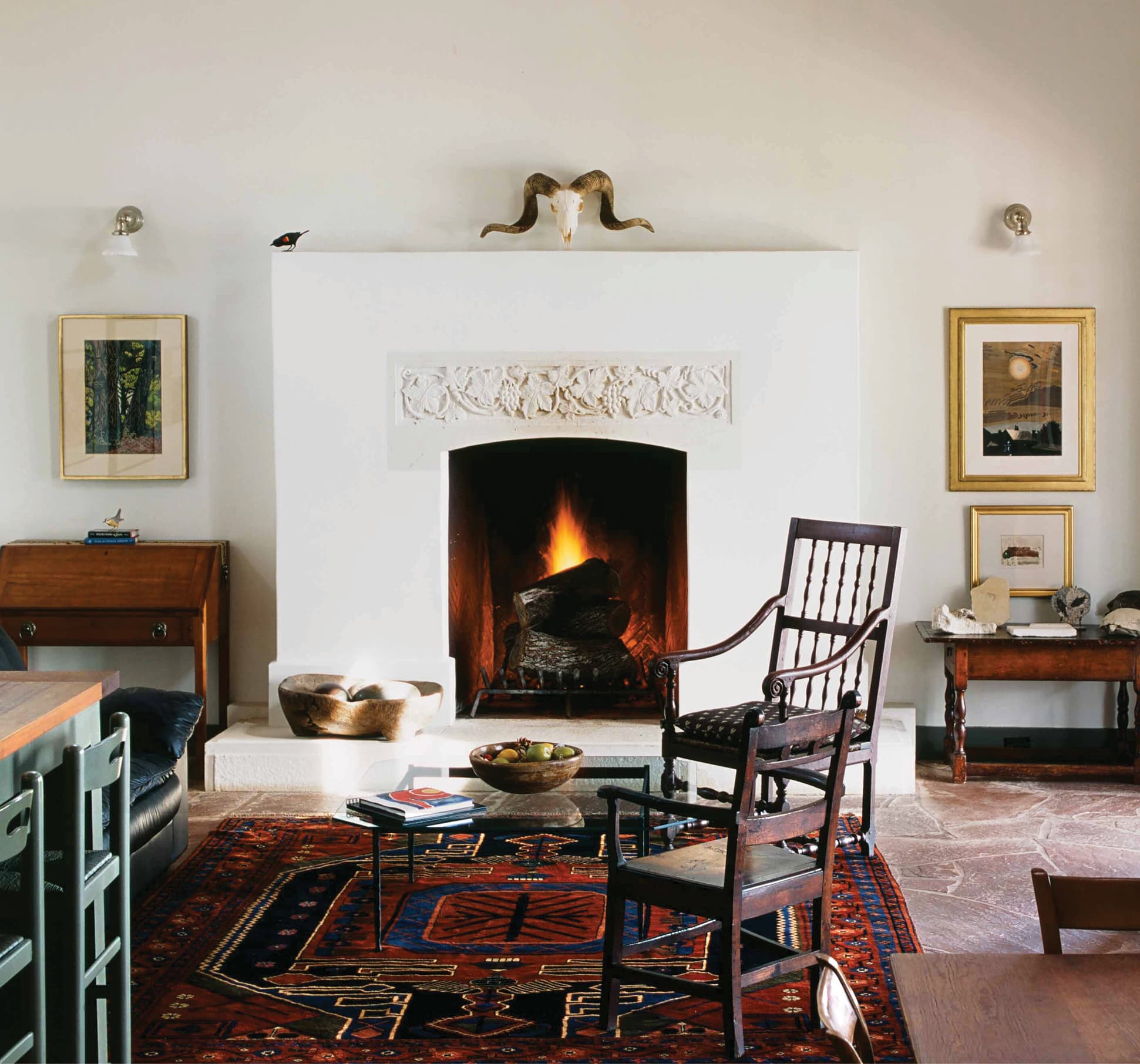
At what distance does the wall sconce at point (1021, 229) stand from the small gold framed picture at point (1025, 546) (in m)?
1.10

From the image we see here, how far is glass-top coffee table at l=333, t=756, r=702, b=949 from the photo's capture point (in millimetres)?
3479

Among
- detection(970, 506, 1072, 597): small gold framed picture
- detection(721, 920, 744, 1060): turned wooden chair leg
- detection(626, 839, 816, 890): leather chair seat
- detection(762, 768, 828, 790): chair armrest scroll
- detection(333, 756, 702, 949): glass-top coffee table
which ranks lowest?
detection(721, 920, 744, 1060): turned wooden chair leg

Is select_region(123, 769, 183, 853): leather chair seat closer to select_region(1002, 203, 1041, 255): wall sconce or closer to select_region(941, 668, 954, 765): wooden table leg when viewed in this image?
select_region(941, 668, 954, 765): wooden table leg

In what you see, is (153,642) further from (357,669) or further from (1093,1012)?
(1093,1012)

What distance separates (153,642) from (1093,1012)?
4425mm

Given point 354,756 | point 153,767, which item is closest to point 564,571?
point 354,756

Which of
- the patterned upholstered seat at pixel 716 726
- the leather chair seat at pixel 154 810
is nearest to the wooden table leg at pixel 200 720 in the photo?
the leather chair seat at pixel 154 810

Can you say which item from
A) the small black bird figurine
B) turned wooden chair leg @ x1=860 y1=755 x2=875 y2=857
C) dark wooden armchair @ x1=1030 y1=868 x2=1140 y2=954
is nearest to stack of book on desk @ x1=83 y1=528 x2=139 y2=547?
the small black bird figurine

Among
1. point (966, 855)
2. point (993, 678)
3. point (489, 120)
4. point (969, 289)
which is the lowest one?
point (966, 855)

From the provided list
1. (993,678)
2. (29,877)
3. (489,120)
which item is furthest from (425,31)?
(29,877)

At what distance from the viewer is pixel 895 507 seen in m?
5.66

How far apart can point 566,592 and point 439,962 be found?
99.8 inches

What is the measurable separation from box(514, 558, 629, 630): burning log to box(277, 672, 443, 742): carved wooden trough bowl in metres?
0.63

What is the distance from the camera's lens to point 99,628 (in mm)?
5430
